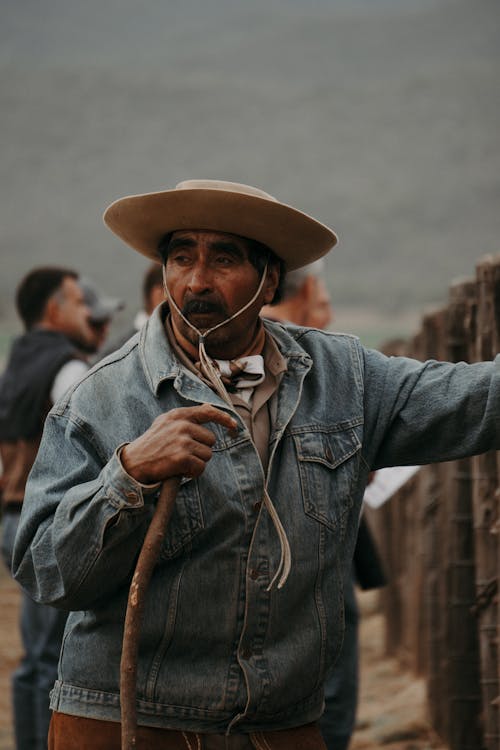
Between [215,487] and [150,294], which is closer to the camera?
[215,487]

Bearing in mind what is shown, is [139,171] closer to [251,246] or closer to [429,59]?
[429,59]

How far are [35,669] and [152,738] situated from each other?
3.01m

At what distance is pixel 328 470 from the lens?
343cm

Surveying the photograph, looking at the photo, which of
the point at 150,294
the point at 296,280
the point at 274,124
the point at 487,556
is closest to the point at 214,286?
the point at 487,556


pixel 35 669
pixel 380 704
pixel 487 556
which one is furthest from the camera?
pixel 380 704

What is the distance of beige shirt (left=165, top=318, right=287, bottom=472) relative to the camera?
3.40 metres

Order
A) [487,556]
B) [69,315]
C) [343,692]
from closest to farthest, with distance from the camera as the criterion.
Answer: [487,556]
[343,692]
[69,315]

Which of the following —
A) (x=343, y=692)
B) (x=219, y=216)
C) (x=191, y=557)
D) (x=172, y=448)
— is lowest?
(x=343, y=692)

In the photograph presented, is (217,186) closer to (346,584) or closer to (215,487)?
(215,487)

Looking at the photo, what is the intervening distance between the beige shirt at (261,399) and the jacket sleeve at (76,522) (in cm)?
33

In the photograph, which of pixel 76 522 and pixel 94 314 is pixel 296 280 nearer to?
pixel 94 314

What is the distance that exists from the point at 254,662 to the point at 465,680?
292cm

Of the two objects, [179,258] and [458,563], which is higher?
[179,258]

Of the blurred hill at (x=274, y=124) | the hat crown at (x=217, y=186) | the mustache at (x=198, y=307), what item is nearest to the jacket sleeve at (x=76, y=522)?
the mustache at (x=198, y=307)
